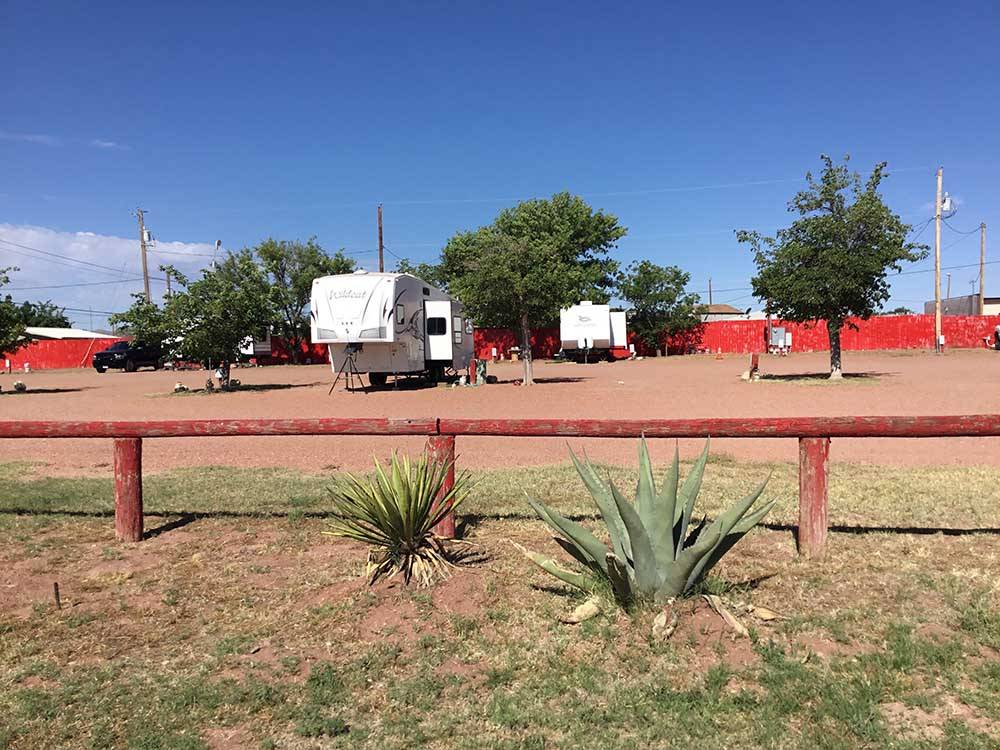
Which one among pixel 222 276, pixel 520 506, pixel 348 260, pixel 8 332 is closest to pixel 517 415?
pixel 520 506

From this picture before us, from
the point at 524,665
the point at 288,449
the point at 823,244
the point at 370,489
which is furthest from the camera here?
the point at 823,244

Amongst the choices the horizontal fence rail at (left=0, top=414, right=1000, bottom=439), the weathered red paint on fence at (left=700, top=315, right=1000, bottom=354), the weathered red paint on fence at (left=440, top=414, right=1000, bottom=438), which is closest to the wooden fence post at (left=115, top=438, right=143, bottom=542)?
the horizontal fence rail at (left=0, top=414, right=1000, bottom=439)

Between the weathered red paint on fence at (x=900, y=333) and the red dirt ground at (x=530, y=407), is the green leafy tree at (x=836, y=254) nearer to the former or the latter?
the red dirt ground at (x=530, y=407)

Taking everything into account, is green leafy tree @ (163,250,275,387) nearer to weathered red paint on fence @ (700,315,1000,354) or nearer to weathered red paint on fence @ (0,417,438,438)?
weathered red paint on fence @ (0,417,438,438)

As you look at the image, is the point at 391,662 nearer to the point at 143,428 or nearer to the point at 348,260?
the point at 143,428

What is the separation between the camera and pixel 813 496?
4.29m

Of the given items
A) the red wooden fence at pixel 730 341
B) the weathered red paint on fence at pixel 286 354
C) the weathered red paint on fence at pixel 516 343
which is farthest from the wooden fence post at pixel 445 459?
the weathered red paint on fence at pixel 286 354

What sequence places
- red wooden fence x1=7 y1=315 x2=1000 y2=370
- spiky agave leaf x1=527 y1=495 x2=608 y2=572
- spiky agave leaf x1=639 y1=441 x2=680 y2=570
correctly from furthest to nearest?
red wooden fence x1=7 y1=315 x2=1000 y2=370, spiky agave leaf x1=527 y1=495 x2=608 y2=572, spiky agave leaf x1=639 y1=441 x2=680 y2=570

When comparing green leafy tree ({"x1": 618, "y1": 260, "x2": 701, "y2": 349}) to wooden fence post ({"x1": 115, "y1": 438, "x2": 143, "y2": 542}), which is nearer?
wooden fence post ({"x1": 115, "y1": 438, "x2": 143, "y2": 542})

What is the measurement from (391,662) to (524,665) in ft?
1.90

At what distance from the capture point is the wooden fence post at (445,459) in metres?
4.59

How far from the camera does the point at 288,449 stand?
1026 centimetres

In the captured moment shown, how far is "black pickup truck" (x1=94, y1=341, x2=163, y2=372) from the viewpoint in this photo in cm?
3684

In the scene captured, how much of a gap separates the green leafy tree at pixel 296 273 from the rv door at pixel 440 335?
21.7 metres
